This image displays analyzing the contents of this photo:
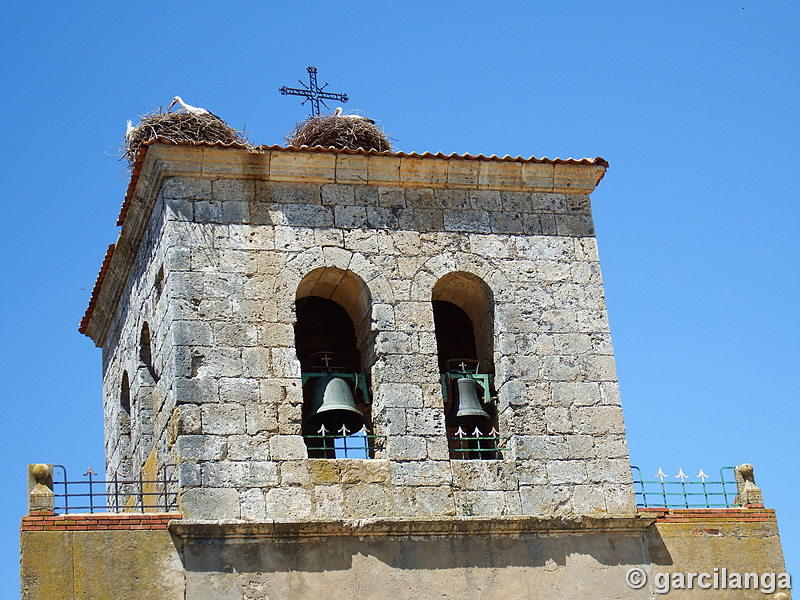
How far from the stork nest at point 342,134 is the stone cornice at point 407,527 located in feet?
12.3

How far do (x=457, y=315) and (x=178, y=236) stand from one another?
3.02m

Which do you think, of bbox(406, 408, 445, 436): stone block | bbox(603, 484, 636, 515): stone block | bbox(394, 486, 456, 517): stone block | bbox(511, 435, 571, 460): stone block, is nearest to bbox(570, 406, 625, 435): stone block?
bbox(511, 435, 571, 460): stone block

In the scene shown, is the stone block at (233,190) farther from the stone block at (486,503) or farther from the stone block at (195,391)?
the stone block at (486,503)

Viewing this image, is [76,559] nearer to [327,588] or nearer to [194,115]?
[327,588]

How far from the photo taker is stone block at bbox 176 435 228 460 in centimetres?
980

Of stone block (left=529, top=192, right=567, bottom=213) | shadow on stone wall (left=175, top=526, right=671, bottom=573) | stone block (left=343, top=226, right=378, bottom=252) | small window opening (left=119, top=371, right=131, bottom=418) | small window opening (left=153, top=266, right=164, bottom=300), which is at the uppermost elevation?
stone block (left=529, top=192, right=567, bottom=213)

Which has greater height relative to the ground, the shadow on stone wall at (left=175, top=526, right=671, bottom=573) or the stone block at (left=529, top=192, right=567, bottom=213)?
the stone block at (left=529, top=192, right=567, bottom=213)

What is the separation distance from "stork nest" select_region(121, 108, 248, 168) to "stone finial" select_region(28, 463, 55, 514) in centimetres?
343

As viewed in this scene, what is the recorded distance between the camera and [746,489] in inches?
428

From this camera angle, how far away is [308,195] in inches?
436

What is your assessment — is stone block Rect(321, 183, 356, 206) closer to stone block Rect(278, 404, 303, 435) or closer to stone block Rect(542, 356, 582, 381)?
stone block Rect(278, 404, 303, 435)

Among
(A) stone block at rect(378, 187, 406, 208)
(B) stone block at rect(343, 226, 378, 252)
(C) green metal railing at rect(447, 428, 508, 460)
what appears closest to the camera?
(C) green metal railing at rect(447, 428, 508, 460)

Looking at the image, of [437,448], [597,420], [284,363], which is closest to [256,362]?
[284,363]

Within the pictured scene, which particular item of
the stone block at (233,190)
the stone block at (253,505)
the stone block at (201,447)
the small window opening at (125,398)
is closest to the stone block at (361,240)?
the stone block at (233,190)
